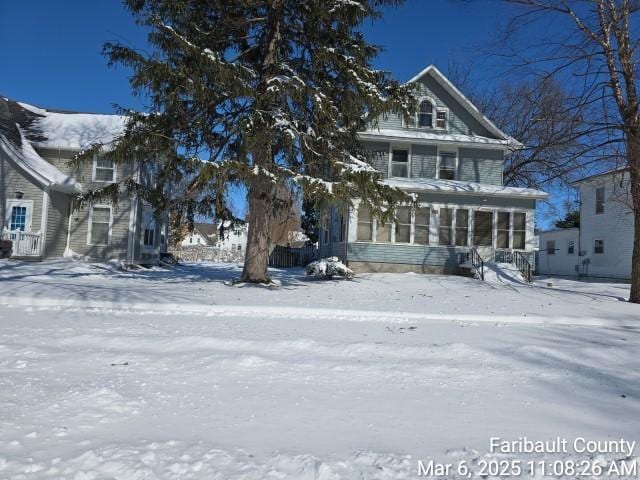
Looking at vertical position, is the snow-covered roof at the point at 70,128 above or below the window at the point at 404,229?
above

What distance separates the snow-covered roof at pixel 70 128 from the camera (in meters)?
20.3

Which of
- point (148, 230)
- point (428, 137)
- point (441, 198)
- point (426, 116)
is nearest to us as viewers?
point (441, 198)

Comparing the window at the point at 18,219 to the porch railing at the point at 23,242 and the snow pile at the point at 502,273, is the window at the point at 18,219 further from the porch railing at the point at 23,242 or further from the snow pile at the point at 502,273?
the snow pile at the point at 502,273

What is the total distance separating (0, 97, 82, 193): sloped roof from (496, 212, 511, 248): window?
18045 mm

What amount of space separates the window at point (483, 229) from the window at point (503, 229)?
387 mm

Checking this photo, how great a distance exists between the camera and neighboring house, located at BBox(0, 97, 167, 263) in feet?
60.9

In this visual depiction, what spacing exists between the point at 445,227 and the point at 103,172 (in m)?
15.1

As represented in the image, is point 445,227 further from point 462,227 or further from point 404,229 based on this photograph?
point 404,229

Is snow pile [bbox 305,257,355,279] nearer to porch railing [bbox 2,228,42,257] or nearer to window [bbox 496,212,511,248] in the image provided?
window [bbox 496,212,511,248]

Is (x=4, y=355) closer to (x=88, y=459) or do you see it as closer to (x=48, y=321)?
(x=48, y=321)

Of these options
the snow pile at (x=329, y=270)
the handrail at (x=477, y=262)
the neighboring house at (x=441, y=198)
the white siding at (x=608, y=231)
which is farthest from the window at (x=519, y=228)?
the snow pile at (x=329, y=270)

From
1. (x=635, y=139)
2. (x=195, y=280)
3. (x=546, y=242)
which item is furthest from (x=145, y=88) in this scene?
(x=546, y=242)

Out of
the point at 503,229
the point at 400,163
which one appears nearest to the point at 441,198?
the point at 400,163

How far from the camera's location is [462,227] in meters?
19.5
